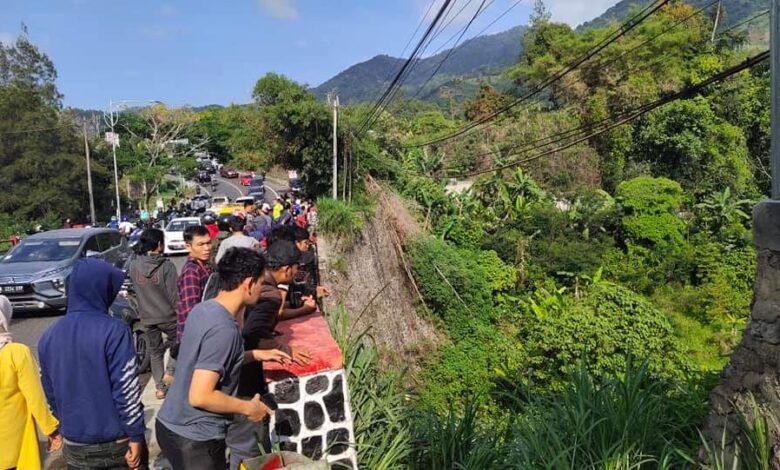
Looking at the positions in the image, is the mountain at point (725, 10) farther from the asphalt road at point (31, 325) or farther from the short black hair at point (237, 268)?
the asphalt road at point (31, 325)

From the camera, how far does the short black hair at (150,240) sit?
16.7 feet

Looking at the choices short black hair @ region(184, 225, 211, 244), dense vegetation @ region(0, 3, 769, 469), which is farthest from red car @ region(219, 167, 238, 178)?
short black hair @ region(184, 225, 211, 244)

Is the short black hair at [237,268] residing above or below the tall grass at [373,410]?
above

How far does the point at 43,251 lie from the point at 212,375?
9965 mm

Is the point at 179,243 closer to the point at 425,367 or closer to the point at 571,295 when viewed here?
the point at 425,367

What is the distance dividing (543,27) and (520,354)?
31492 mm

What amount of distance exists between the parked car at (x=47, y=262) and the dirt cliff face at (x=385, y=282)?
437 centimetres

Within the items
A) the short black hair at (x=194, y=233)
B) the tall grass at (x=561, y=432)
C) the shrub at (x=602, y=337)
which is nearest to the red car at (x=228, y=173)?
the shrub at (x=602, y=337)

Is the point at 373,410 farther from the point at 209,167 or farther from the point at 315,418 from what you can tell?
the point at 209,167

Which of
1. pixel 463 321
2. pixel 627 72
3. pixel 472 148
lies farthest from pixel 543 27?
pixel 463 321

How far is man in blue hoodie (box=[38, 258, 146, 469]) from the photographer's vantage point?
8.92ft

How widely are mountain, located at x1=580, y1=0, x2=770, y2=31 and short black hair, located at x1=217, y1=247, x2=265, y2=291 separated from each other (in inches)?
126

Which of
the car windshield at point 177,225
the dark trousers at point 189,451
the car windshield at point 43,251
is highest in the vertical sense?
the dark trousers at point 189,451

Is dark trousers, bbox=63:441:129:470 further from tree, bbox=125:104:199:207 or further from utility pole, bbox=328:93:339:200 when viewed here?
tree, bbox=125:104:199:207
